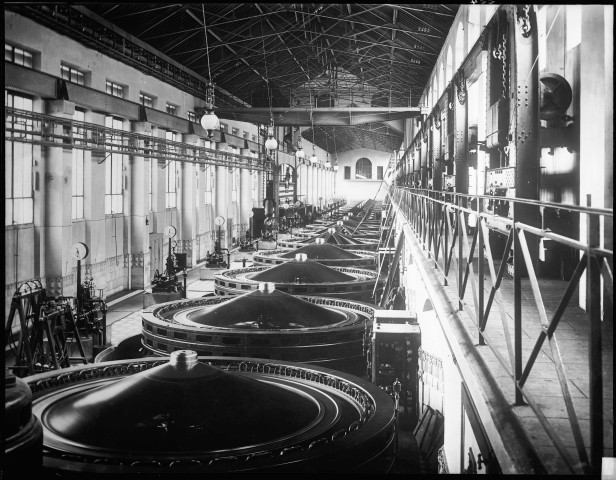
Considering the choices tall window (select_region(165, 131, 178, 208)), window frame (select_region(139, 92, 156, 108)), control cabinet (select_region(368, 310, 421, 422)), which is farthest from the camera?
tall window (select_region(165, 131, 178, 208))

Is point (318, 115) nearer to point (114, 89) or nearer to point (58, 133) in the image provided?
point (114, 89)

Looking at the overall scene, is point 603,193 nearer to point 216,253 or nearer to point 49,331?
point 49,331

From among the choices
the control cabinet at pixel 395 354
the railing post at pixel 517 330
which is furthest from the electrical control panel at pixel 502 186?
the railing post at pixel 517 330

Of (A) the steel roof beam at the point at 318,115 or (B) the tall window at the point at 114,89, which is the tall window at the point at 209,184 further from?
(B) the tall window at the point at 114,89

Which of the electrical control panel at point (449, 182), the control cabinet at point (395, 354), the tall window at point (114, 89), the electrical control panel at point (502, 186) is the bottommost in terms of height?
the control cabinet at point (395, 354)

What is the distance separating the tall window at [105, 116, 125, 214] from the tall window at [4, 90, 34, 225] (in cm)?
419

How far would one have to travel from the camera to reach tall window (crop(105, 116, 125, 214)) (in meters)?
18.9

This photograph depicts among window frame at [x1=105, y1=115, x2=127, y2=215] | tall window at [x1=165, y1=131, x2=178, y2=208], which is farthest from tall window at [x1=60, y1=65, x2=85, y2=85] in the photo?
tall window at [x1=165, y1=131, x2=178, y2=208]

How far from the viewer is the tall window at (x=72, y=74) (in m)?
16.0

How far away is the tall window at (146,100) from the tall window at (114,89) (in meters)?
1.39

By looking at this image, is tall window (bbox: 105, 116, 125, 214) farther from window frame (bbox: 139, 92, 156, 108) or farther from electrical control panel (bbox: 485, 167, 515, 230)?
electrical control panel (bbox: 485, 167, 515, 230)

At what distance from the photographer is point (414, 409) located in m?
9.67

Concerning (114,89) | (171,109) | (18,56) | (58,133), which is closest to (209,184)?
(171,109)

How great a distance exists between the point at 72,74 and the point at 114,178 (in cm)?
378
